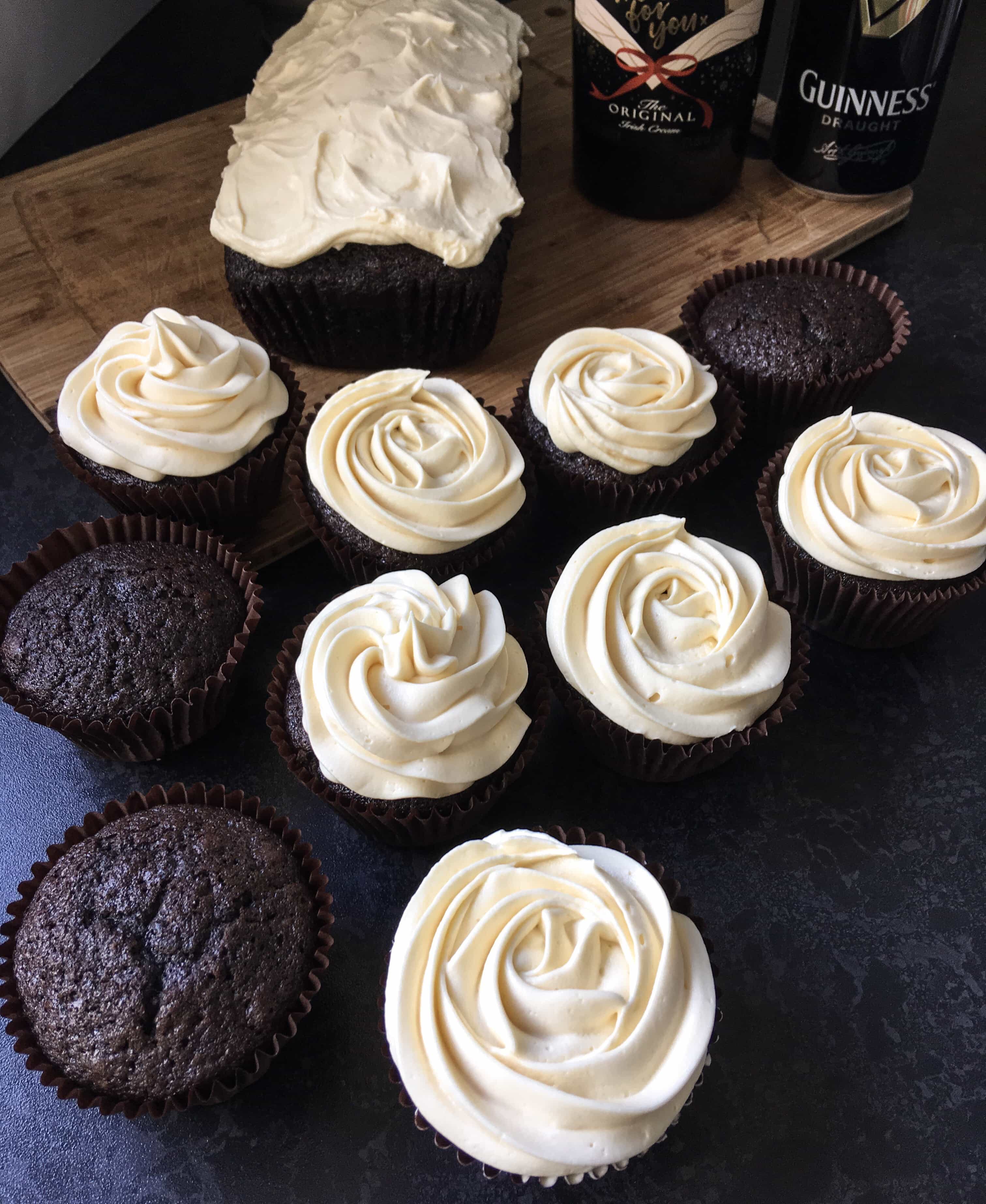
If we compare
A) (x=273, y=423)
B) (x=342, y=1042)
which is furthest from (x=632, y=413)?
(x=342, y=1042)

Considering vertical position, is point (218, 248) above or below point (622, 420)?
below

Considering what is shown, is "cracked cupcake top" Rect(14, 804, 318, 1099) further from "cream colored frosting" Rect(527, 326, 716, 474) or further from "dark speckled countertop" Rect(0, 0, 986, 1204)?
"cream colored frosting" Rect(527, 326, 716, 474)

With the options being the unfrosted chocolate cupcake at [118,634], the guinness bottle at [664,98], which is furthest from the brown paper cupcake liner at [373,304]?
the unfrosted chocolate cupcake at [118,634]

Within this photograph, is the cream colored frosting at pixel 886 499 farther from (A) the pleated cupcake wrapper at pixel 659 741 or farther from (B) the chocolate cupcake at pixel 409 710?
(B) the chocolate cupcake at pixel 409 710

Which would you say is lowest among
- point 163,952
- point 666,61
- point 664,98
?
point 163,952

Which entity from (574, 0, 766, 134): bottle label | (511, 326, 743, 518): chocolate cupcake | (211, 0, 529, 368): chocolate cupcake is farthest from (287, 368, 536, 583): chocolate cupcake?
(574, 0, 766, 134): bottle label

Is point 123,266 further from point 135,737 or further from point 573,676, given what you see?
point 573,676

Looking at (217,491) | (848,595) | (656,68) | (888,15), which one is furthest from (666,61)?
(217,491)

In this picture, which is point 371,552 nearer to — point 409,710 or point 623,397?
point 409,710
